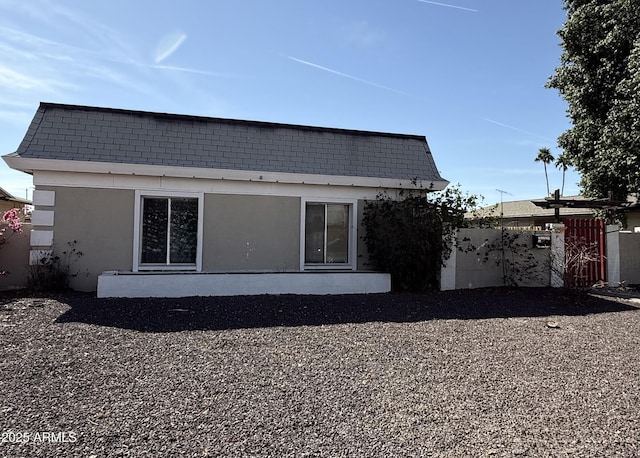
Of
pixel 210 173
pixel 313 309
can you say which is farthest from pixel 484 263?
pixel 210 173

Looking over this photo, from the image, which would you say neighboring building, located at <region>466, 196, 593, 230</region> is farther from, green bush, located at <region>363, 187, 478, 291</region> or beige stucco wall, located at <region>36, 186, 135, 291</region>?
beige stucco wall, located at <region>36, 186, 135, 291</region>

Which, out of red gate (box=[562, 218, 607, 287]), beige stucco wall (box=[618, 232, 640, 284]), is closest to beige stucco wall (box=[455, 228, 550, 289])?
red gate (box=[562, 218, 607, 287])

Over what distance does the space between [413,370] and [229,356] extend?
7.13ft

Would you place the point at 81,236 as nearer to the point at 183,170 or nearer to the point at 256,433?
the point at 183,170

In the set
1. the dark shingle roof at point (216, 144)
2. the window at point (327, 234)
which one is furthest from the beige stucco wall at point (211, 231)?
the dark shingle roof at point (216, 144)

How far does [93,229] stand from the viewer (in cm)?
917

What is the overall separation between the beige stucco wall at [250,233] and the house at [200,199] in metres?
0.02

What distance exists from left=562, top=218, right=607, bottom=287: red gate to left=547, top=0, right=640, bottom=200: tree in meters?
4.74

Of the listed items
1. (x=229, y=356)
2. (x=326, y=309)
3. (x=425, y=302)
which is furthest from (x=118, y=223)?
(x=425, y=302)

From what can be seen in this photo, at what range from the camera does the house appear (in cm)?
895

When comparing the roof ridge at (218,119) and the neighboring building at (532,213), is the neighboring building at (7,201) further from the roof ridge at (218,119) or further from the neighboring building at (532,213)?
the neighboring building at (532,213)

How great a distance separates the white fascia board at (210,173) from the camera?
874 centimetres

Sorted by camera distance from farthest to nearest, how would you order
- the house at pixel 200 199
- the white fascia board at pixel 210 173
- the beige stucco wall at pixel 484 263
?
the beige stucco wall at pixel 484 263 < the house at pixel 200 199 < the white fascia board at pixel 210 173

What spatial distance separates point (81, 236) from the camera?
911cm
